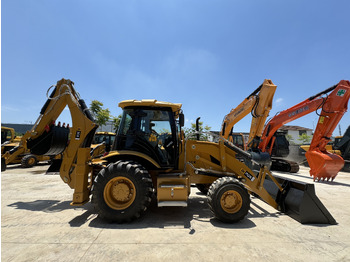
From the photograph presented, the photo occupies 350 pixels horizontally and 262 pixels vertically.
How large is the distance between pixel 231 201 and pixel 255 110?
4504 mm

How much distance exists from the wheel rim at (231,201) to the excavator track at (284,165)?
28.1ft

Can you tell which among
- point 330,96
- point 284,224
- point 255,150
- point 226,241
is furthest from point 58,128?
point 330,96

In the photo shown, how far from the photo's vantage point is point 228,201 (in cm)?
353

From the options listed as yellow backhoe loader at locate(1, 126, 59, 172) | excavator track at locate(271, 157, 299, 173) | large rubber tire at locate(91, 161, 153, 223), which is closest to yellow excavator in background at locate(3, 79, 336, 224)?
large rubber tire at locate(91, 161, 153, 223)

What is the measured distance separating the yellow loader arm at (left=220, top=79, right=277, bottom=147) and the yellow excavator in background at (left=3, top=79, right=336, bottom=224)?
3.03 meters

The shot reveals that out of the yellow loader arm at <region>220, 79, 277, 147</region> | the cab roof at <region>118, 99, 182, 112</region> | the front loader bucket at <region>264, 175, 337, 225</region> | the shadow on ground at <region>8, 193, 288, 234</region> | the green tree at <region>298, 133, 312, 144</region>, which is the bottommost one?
the shadow on ground at <region>8, 193, 288, 234</region>

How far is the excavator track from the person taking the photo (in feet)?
33.7

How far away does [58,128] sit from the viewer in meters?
4.41

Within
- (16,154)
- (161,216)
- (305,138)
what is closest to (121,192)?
(161,216)

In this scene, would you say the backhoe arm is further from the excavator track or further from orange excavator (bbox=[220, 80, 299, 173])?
the excavator track

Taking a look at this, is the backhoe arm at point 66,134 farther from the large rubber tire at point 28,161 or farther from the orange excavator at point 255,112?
the large rubber tire at point 28,161

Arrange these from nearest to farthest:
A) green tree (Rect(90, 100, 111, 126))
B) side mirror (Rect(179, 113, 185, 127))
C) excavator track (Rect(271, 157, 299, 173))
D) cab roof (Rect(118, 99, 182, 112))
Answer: side mirror (Rect(179, 113, 185, 127)) < cab roof (Rect(118, 99, 182, 112)) < excavator track (Rect(271, 157, 299, 173)) < green tree (Rect(90, 100, 111, 126))

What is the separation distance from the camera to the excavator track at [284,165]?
33.7ft

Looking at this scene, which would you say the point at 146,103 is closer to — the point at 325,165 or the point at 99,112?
the point at 325,165
